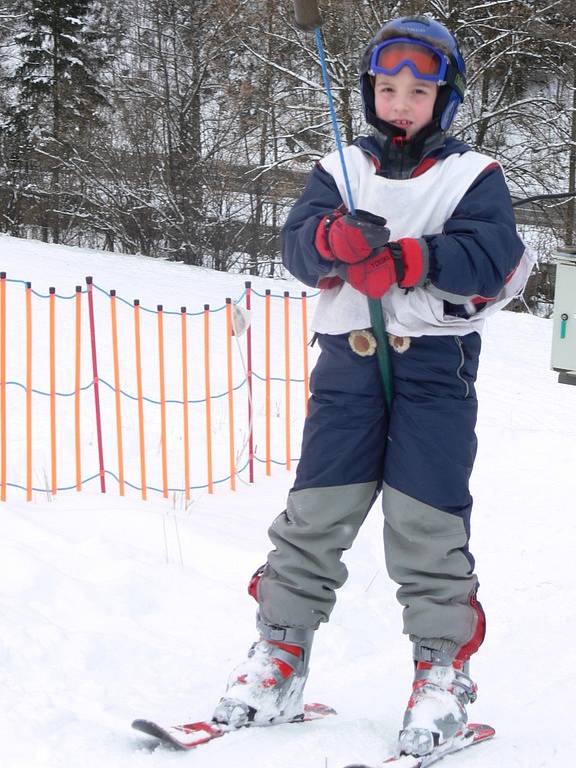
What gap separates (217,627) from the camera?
3076mm

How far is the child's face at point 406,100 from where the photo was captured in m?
2.26

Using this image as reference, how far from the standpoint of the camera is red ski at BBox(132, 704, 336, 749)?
77.6 inches

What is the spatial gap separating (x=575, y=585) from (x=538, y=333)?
8949 millimetres

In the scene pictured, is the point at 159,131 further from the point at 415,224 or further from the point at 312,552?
the point at 312,552

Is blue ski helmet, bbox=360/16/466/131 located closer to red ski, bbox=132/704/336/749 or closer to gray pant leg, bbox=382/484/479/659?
gray pant leg, bbox=382/484/479/659

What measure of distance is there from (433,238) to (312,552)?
82cm

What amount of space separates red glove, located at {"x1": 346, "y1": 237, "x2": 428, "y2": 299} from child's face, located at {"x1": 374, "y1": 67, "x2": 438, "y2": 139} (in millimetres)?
355

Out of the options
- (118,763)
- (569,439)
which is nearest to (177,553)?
(118,763)

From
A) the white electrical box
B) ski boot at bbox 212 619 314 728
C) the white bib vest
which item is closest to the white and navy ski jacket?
the white bib vest

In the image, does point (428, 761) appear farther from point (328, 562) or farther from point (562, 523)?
point (562, 523)

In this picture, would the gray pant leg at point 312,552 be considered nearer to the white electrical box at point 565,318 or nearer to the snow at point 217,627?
the snow at point 217,627

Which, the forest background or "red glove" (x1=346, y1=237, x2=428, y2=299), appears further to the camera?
the forest background

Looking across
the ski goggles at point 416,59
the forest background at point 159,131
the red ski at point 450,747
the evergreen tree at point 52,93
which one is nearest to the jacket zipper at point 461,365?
the ski goggles at point 416,59

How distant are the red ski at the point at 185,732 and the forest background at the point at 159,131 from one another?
Result: 14992 millimetres
